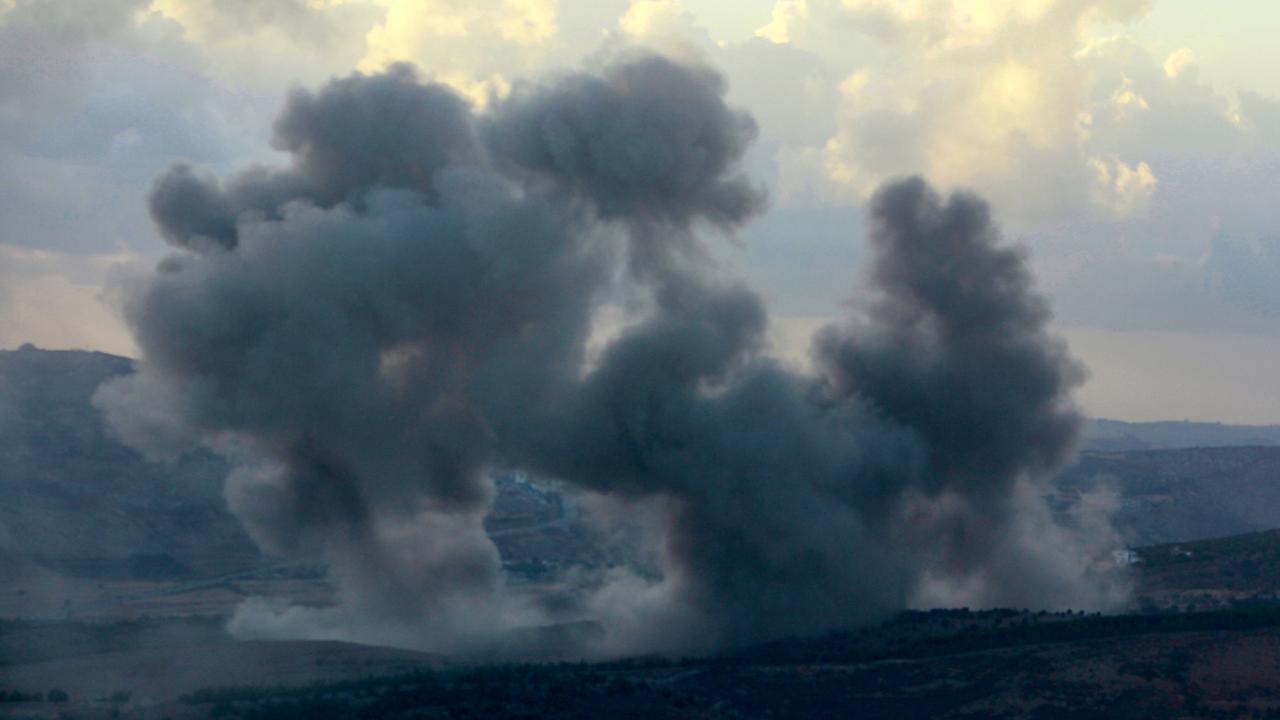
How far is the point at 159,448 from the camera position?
90.9 meters

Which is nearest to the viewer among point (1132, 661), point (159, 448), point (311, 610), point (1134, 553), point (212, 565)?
point (1132, 661)

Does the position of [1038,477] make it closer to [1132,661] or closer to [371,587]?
[1132,661]

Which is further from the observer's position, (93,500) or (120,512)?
(120,512)

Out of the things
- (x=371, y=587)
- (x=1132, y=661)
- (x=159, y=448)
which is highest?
(x=159, y=448)

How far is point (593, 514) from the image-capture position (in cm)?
10138

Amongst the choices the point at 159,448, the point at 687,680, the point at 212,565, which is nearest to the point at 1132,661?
the point at 687,680

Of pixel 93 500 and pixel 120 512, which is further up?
pixel 93 500

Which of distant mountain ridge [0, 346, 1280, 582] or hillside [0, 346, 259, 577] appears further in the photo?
distant mountain ridge [0, 346, 1280, 582]

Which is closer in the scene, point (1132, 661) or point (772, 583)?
point (1132, 661)

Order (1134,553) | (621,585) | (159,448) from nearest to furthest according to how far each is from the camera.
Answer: (159,448), (621,585), (1134,553)

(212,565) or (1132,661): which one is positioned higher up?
(212,565)

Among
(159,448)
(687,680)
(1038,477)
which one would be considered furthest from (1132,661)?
(159,448)

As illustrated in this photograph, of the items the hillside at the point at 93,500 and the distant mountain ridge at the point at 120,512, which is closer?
the hillside at the point at 93,500

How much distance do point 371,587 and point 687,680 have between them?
24.7 m
